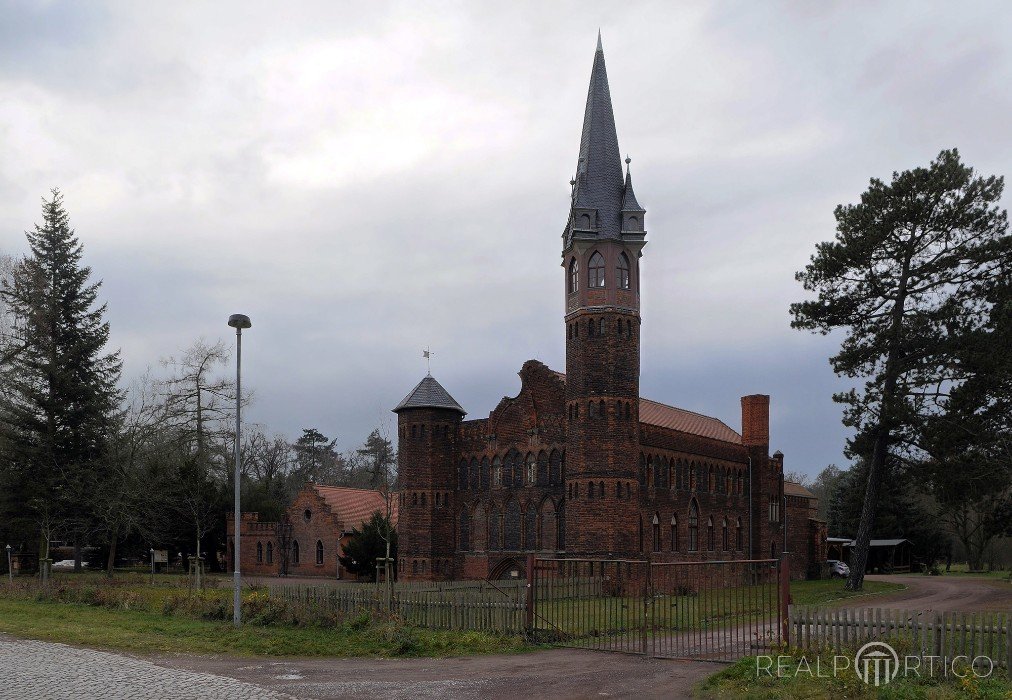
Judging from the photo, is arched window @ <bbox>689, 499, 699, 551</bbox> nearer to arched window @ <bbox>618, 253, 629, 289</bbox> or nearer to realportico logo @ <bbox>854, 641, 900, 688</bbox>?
arched window @ <bbox>618, 253, 629, 289</bbox>

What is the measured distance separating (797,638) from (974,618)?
2891 millimetres

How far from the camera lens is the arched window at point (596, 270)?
134ft

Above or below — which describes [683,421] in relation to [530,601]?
above

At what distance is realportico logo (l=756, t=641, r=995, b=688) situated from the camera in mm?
14742

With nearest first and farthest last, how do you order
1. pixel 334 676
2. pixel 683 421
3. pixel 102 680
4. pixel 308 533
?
pixel 102 680 → pixel 334 676 → pixel 683 421 → pixel 308 533

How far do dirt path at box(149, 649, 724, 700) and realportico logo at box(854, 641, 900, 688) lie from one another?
8.67 ft

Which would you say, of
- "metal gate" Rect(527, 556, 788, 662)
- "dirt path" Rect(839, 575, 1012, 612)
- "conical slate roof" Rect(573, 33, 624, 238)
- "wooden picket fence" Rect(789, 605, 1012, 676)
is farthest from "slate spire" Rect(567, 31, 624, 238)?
"wooden picket fence" Rect(789, 605, 1012, 676)

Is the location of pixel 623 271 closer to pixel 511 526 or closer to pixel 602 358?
pixel 602 358

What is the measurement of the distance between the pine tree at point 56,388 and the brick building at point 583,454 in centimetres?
1446

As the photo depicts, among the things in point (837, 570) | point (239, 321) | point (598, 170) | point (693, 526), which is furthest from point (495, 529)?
point (837, 570)

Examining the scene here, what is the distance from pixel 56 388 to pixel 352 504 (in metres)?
18.8

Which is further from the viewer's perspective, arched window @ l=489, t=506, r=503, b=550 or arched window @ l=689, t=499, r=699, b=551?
arched window @ l=689, t=499, r=699, b=551

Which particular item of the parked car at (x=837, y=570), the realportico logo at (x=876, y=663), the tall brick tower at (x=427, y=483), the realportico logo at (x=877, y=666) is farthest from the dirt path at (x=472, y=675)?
the parked car at (x=837, y=570)

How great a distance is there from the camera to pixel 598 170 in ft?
141
